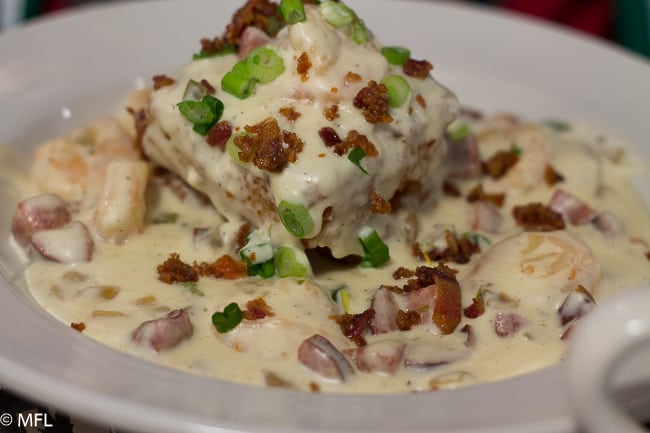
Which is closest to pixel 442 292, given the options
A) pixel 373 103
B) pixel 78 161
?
pixel 373 103

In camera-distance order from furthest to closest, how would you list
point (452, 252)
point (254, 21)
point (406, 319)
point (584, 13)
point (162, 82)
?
point (584, 13) → point (254, 21) → point (162, 82) → point (452, 252) → point (406, 319)

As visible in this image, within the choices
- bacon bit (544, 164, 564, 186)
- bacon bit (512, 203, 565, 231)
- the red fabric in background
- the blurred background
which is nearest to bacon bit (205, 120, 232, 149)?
bacon bit (512, 203, 565, 231)

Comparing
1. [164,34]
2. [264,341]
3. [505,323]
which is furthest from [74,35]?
[505,323]

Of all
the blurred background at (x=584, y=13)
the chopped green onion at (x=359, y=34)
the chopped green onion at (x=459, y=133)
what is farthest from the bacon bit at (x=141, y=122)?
the blurred background at (x=584, y=13)

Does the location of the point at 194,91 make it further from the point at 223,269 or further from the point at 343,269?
the point at 343,269

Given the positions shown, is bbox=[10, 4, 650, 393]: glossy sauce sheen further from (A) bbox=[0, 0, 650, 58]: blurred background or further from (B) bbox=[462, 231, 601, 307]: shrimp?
(A) bbox=[0, 0, 650, 58]: blurred background

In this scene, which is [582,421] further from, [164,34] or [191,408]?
[164,34]
